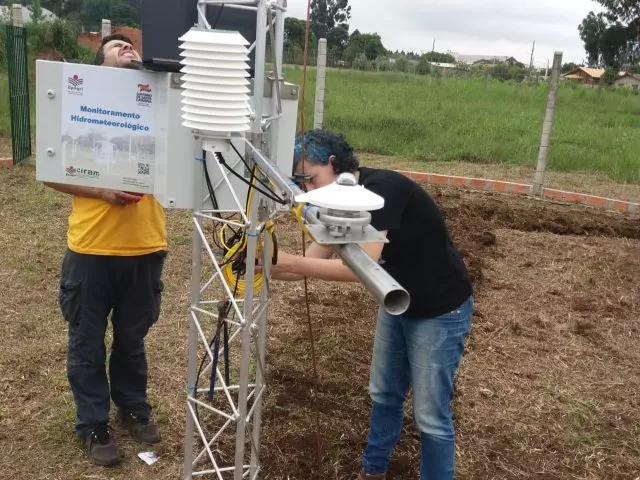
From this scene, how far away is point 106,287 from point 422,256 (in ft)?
4.71

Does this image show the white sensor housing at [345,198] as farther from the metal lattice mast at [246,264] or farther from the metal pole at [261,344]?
the metal pole at [261,344]

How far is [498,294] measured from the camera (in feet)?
19.0

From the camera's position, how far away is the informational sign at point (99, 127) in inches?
101

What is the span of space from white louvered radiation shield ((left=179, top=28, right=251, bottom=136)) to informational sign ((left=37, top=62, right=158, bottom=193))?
476 millimetres

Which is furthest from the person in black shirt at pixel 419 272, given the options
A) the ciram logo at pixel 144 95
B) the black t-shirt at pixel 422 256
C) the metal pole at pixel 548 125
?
the metal pole at pixel 548 125

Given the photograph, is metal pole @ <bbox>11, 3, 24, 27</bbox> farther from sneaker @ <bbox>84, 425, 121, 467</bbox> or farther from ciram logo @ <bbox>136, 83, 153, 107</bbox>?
ciram logo @ <bbox>136, 83, 153, 107</bbox>

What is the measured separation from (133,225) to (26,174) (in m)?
6.58

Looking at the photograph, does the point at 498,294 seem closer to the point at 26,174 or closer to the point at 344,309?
the point at 344,309

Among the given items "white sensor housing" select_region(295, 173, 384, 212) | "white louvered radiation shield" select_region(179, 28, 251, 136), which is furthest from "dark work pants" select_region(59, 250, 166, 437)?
"white sensor housing" select_region(295, 173, 384, 212)

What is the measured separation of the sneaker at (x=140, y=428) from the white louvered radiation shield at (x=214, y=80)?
1.88 m

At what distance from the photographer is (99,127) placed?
2.65 m

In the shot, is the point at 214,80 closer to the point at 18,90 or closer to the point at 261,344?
the point at 261,344

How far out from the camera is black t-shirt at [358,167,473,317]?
8.37 feet

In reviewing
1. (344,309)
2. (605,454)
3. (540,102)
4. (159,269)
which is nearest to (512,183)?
(344,309)
